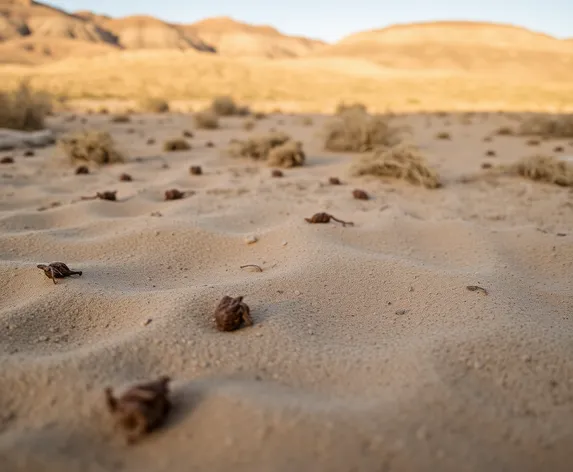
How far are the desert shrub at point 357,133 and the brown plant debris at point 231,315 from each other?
195 inches

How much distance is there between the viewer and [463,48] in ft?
195

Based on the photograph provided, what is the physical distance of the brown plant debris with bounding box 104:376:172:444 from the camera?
3.61ft

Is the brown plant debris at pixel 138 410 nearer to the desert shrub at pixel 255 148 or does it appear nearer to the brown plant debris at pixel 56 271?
the brown plant debris at pixel 56 271

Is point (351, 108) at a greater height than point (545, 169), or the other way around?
point (351, 108)

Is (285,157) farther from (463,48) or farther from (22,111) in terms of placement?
(463,48)

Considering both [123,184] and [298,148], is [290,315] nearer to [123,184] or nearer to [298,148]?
[123,184]

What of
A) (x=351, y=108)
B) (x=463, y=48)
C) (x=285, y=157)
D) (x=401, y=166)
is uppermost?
(x=463, y=48)

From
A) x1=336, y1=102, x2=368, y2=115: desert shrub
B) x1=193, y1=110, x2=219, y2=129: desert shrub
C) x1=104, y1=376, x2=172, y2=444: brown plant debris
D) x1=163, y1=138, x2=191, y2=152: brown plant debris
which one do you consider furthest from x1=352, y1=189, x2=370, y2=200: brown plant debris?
x1=193, y1=110, x2=219, y2=129: desert shrub

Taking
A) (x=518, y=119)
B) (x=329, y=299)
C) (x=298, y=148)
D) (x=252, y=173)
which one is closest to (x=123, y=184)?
(x=252, y=173)

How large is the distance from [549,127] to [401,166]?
576cm

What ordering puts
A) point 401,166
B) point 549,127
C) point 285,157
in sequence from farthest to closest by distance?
point 549,127
point 285,157
point 401,166

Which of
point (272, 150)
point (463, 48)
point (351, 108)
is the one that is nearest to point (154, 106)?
point (351, 108)

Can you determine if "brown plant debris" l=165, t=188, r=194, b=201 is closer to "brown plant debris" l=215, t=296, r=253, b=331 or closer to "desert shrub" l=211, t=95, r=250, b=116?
"brown plant debris" l=215, t=296, r=253, b=331

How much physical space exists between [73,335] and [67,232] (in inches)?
51.7
